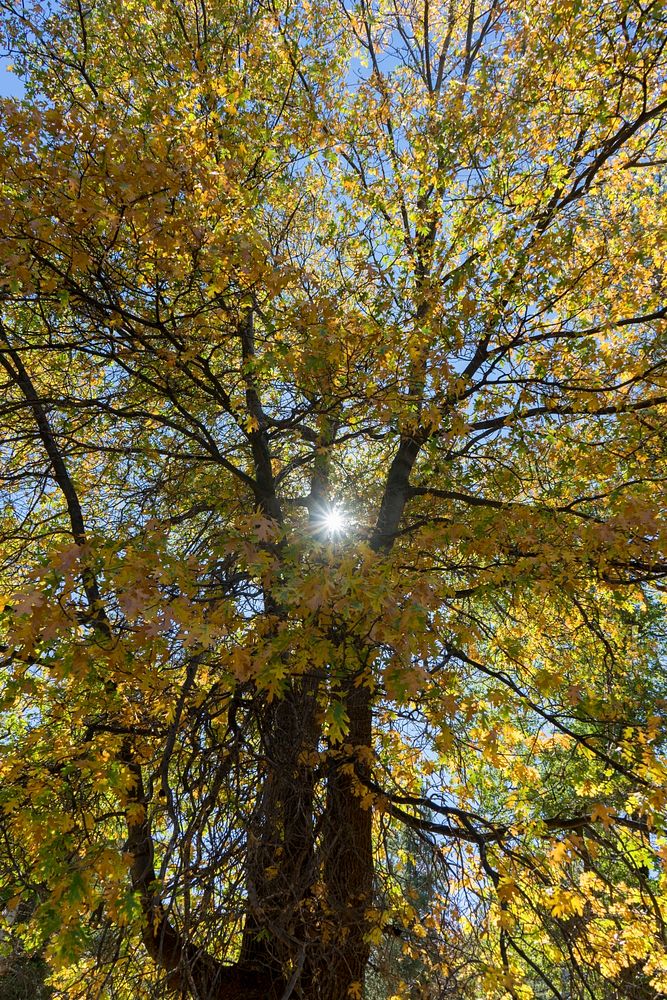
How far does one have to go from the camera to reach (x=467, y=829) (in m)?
4.55

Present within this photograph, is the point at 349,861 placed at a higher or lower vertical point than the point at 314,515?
lower

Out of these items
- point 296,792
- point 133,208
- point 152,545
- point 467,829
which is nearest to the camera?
point 152,545

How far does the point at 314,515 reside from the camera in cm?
647

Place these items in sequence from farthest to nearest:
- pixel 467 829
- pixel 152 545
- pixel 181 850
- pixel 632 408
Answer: pixel 632 408, pixel 467 829, pixel 181 850, pixel 152 545

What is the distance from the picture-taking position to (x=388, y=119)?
6.88 metres

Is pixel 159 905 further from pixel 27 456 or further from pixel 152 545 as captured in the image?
pixel 27 456

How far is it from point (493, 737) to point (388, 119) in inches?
270

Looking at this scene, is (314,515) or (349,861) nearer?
(349,861)

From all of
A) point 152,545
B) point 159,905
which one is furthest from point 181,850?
point 152,545

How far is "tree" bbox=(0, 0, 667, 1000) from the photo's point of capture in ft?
11.6

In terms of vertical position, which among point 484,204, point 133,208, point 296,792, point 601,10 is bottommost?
point 296,792

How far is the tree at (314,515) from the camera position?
139 inches

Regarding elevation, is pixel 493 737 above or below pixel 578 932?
above

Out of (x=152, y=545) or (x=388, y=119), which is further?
(x=388, y=119)
